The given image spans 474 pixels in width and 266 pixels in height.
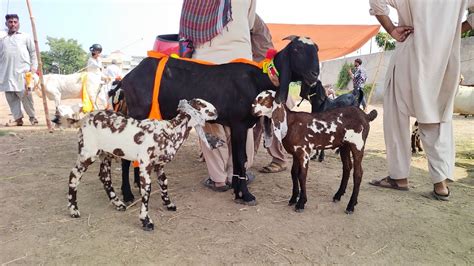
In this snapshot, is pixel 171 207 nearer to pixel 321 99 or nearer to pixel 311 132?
pixel 311 132

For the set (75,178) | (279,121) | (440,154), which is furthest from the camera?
(440,154)

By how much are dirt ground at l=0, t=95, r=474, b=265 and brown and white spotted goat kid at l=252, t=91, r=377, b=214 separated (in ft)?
1.28

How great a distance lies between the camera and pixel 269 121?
3604mm

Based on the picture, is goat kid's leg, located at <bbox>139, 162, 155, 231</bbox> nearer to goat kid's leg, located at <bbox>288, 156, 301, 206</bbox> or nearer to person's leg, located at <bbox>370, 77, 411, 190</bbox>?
goat kid's leg, located at <bbox>288, 156, 301, 206</bbox>

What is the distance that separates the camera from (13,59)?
8.43m

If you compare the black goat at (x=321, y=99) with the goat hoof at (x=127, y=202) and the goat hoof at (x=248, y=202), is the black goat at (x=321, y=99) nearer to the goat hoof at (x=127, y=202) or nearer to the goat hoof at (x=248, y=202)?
the goat hoof at (x=248, y=202)

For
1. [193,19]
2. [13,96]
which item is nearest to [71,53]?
[13,96]

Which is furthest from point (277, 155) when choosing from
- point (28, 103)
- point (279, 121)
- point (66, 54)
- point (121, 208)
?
point (66, 54)

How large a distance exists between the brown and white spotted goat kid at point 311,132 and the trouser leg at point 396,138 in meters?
0.79

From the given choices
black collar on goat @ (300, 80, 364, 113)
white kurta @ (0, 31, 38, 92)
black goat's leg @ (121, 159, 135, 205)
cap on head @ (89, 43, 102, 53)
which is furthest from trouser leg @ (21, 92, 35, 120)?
black collar on goat @ (300, 80, 364, 113)

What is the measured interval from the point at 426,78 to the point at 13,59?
859 centimetres

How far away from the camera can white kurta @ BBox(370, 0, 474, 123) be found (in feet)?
12.5

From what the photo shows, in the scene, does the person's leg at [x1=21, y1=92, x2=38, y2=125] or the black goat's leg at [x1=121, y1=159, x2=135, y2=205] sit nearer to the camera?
the black goat's leg at [x1=121, y1=159, x2=135, y2=205]

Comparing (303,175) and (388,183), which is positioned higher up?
(303,175)
